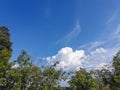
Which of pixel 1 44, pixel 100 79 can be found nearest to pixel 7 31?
pixel 1 44

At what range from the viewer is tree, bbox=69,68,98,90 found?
28.4 metres

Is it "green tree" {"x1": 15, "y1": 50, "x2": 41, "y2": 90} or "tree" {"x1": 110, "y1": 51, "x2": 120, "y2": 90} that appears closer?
"green tree" {"x1": 15, "y1": 50, "x2": 41, "y2": 90}

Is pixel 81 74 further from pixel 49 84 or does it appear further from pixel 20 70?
pixel 20 70

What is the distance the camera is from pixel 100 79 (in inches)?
1275

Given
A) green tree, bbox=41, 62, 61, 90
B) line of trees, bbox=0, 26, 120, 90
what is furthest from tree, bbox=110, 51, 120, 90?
green tree, bbox=41, 62, 61, 90

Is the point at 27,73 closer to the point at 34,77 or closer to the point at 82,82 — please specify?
the point at 34,77

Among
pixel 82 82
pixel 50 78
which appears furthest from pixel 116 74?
pixel 50 78

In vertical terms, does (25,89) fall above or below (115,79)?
below

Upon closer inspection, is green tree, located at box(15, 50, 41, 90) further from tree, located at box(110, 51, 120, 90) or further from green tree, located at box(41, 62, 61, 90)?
tree, located at box(110, 51, 120, 90)

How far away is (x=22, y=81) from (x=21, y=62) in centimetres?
193

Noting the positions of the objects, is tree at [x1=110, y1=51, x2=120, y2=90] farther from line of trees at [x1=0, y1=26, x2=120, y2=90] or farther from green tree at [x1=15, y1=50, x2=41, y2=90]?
green tree at [x1=15, y1=50, x2=41, y2=90]

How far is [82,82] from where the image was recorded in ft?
93.2

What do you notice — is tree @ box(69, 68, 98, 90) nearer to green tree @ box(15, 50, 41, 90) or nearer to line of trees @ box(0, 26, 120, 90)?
line of trees @ box(0, 26, 120, 90)

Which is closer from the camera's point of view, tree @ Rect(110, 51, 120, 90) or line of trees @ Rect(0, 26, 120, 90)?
line of trees @ Rect(0, 26, 120, 90)
